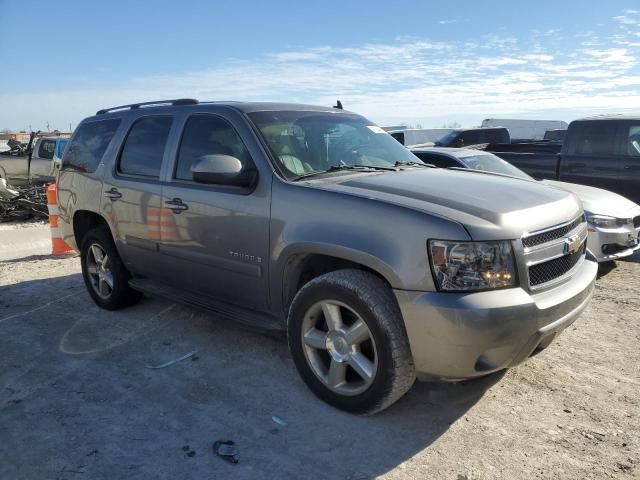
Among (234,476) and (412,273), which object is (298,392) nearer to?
(234,476)

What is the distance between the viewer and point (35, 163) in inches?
543

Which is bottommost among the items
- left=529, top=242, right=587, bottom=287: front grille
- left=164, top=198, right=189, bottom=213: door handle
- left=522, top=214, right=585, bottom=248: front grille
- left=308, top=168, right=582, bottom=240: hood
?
left=529, top=242, right=587, bottom=287: front grille

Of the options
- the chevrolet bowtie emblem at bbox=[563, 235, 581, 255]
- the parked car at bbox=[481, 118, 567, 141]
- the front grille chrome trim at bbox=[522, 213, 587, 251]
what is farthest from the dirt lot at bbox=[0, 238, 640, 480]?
the parked car at bbox=[481, 118, 567, 141]

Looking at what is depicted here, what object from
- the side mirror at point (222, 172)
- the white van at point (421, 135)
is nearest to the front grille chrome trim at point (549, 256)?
the side mirror at point (222, 172)

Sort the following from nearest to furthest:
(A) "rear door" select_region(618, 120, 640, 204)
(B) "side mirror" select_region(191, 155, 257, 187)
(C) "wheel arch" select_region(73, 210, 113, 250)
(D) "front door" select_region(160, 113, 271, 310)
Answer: (B) "side mirror" select_region(191, 155, 257, 187), (D) "front door" select_region(160, 113, 271, 310), (C) "wheel arch" select_region(73, 210, 113, 250), (A) "rear door" select_region(618, 120, 640, 204)

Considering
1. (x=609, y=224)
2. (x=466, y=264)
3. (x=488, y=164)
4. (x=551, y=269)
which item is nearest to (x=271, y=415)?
(x=466, y=264)

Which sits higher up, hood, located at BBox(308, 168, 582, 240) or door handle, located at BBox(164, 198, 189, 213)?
hood, located at BBox(308, 168, 582, 240)

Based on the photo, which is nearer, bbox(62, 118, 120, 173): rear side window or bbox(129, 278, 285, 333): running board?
bbox(129, 278, 285, 333): running board

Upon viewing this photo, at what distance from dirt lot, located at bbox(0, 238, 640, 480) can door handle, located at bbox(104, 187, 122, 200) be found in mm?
1182

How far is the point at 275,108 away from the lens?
4.11 m

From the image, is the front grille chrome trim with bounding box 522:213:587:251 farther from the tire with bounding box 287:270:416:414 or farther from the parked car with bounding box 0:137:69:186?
the parked car with bounding box 0:137:69:186

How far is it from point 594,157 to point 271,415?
673 centimetres

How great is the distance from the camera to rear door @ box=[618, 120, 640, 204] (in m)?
7.48

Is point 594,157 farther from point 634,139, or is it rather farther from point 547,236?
point 547,236
